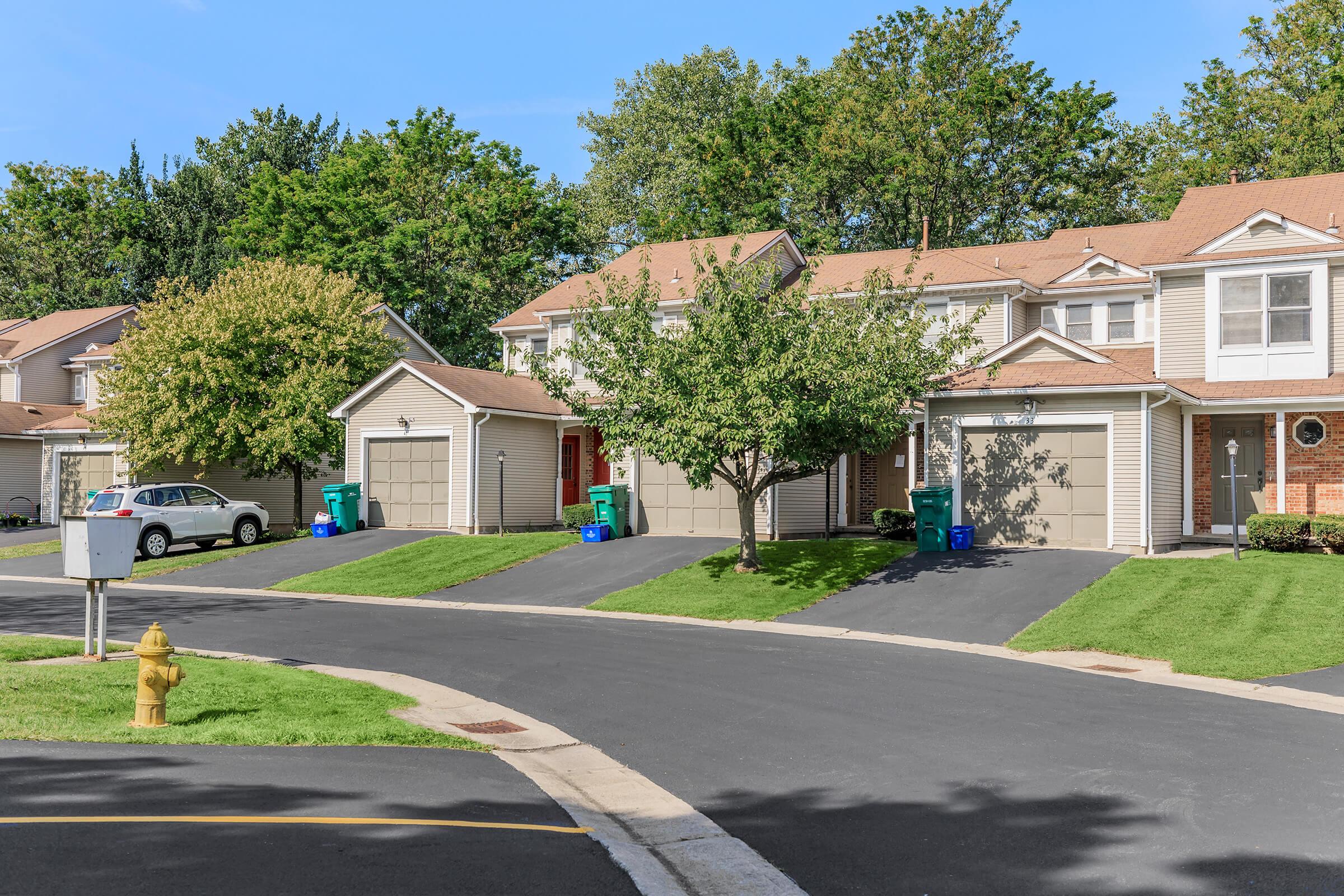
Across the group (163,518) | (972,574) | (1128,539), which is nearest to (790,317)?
(972,574)

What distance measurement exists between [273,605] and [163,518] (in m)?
10.1

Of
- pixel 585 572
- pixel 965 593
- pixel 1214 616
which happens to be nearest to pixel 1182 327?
pixel 965 593

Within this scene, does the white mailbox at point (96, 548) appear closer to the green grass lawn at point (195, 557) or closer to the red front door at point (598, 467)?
the green grass lawn at point (195, 557)

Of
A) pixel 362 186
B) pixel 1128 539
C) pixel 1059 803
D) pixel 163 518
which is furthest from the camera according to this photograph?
pixel 362 186

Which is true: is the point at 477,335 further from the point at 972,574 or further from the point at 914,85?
the point at 972,574

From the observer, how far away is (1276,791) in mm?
7695

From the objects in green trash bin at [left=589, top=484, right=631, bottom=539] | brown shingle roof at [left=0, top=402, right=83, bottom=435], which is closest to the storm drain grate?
green trash bin at [left=589, top=484, right=631, bottom=539]

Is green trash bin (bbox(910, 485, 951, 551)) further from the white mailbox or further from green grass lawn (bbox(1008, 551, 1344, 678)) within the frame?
the white mailbox

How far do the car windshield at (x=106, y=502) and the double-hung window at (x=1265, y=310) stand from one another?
25546 millimetres

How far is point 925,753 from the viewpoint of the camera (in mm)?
9000

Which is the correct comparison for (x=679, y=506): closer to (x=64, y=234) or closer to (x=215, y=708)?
(x=215, y=708)

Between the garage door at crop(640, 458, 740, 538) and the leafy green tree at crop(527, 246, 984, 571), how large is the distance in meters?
4.38

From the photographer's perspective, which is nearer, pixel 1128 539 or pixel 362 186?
pixel 1128 539

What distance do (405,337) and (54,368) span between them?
54.5 ft
